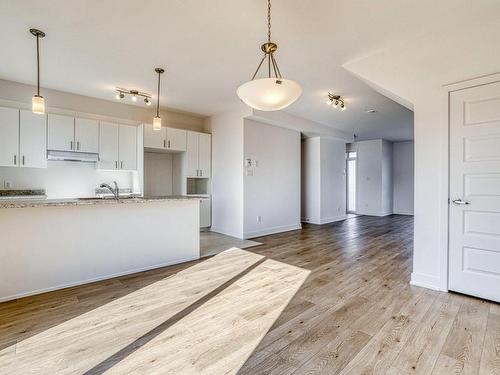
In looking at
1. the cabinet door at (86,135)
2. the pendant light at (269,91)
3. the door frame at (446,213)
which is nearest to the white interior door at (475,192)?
the door frame at (446,213)

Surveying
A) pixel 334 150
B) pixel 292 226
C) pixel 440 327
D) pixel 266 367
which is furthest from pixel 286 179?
pixel 266 367

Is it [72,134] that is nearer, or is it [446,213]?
[446,213]

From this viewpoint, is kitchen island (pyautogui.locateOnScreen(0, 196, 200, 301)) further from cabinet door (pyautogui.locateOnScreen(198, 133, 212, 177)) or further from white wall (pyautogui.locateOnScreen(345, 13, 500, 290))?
white wall (pyautogui.locateOnScreen(345, 13, 500, 290))

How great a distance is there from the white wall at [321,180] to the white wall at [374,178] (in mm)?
1871

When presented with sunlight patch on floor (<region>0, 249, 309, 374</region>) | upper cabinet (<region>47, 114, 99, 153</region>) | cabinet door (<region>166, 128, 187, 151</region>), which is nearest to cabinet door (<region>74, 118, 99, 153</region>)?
upper cabinet (<region>47, 114, 99, 153</region>)

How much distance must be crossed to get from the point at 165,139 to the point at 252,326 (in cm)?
431

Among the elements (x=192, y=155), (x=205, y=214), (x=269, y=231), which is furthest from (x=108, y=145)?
(x=269, y=231)

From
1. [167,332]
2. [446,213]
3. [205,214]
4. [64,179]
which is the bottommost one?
[167,332]

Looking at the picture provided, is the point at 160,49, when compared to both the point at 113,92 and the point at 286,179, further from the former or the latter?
the point at 286,179

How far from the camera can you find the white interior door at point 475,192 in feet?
8.38

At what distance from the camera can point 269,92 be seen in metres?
2.00

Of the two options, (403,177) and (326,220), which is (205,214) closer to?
(326,220)

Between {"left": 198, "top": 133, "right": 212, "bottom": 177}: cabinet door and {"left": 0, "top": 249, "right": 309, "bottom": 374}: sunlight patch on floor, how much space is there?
3.26 metres

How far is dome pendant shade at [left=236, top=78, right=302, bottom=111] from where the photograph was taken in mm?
1956
